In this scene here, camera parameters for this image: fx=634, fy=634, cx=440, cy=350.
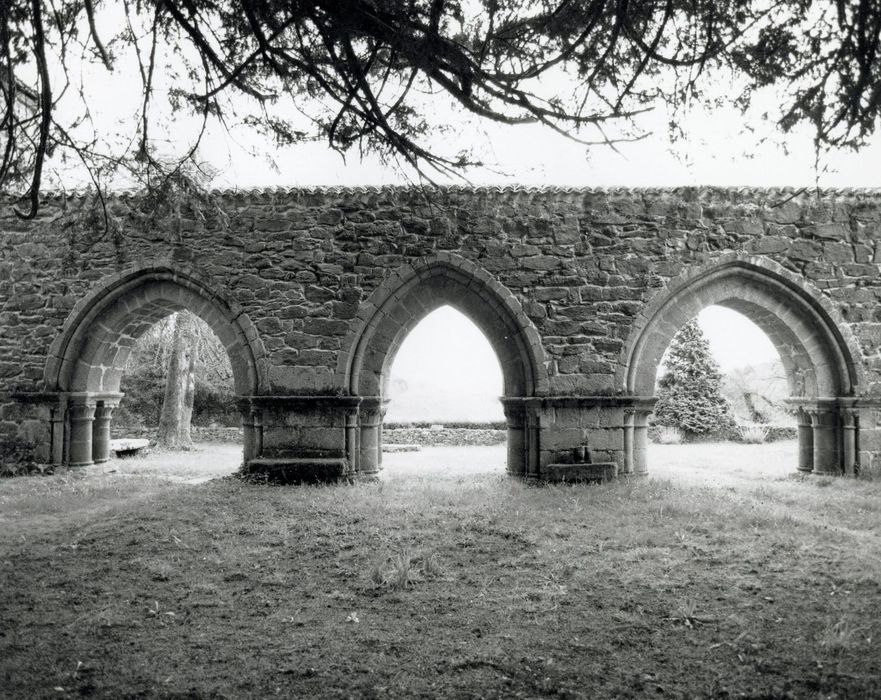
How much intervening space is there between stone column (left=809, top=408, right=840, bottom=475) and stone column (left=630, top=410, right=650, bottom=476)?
2240mm

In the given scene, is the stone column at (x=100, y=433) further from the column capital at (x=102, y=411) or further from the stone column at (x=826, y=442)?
the stone column at (x=826, y=442)

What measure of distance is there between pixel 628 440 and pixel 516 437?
53.8 inches

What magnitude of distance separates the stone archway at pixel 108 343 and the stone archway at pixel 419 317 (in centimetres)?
126

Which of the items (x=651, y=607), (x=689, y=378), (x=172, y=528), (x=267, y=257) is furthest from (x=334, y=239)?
(x=689, y=378)

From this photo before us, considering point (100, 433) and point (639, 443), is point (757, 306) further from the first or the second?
point (100, 433)

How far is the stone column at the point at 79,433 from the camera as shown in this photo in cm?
848

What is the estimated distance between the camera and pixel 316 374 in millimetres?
7824

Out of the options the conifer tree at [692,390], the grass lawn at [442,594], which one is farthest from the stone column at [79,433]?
the conifer tree at [692,390]

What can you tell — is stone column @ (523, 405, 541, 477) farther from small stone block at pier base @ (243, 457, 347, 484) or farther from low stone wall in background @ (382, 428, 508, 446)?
low stone wall in background @ (382, 428, 508, 446)

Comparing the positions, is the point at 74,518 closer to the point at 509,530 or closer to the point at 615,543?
the point at 509,530

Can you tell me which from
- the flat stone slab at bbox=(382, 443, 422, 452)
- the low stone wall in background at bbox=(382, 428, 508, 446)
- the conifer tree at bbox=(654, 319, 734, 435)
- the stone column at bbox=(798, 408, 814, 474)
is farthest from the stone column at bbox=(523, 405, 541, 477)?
the conifer tree at bbox=(654, 319, 734, 435)

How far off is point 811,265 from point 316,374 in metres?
6.26

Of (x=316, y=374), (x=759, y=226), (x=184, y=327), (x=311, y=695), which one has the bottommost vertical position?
(x=311, y=695)

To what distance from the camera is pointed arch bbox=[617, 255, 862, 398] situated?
7.72 m
